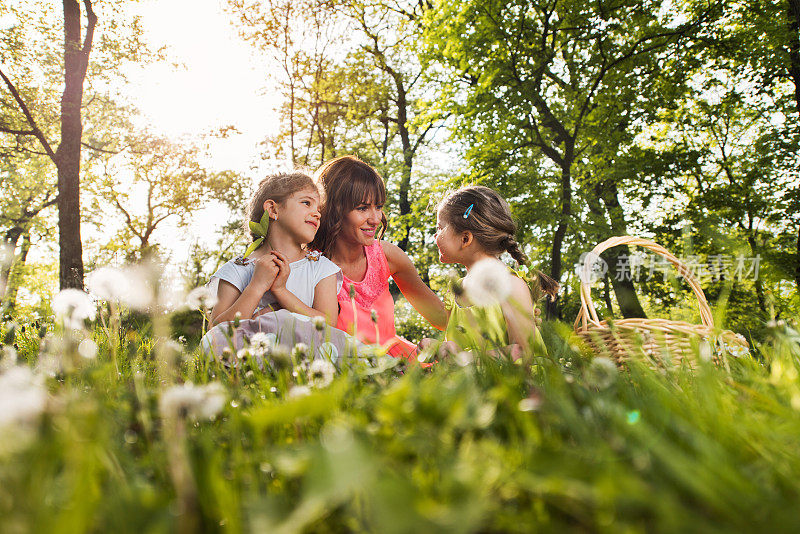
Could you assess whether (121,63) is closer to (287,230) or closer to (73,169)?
(73,169)

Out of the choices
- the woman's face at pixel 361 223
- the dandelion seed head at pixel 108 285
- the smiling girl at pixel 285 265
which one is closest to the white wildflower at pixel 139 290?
the dandelion seed head at pixel 108 285

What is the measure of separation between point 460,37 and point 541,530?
36.2ft

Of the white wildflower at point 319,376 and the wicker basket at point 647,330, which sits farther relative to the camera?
the wicker basket at point 647,330

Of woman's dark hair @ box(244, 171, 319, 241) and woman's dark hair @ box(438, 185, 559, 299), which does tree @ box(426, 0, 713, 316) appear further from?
woman's dark hair @ box(244, 171, 319, 241)

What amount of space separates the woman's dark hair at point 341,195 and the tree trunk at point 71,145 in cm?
769

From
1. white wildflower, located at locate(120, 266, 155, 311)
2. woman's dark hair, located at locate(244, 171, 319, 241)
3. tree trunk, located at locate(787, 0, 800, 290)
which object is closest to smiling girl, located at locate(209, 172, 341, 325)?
woman's dark hair, located at locate(244, 171, 319, 241)

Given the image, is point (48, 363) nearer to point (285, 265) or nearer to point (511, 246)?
point (285, 265)

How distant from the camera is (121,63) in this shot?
16.3 m

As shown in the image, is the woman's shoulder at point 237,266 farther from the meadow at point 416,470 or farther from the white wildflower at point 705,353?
the white wildflower at point 705,353

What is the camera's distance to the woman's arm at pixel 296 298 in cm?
305

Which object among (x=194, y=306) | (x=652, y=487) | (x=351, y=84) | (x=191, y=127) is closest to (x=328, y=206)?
(x=194, y=306)

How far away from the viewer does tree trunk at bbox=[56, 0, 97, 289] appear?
32.8ft

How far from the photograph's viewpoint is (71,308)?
54.2 inches

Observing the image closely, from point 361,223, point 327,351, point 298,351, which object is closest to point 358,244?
point 361,223
